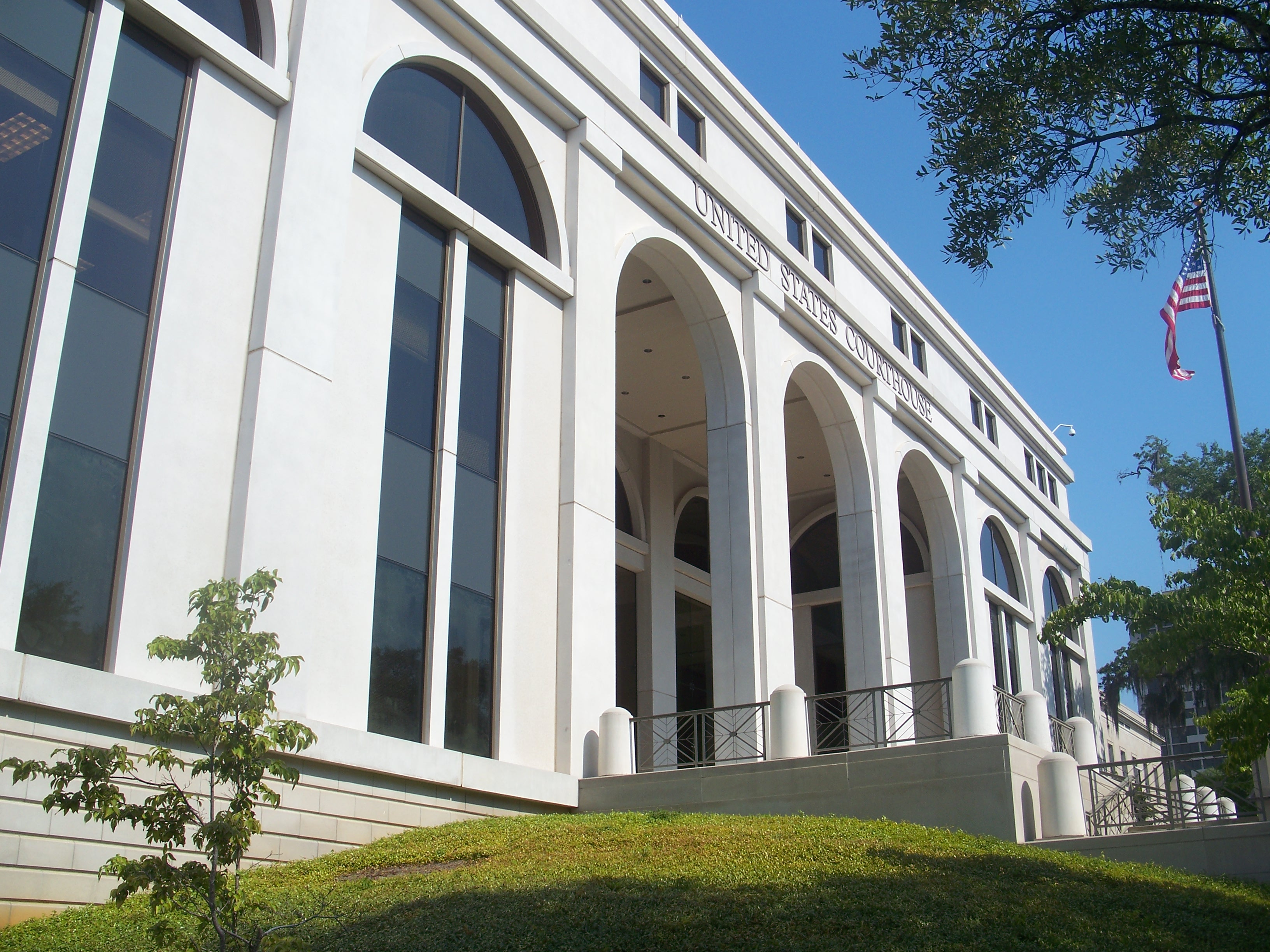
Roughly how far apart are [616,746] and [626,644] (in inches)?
487

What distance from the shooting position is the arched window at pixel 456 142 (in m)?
17.1

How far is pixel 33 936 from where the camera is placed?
9.88m

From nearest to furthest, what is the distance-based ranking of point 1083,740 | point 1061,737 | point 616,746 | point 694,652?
1. point 616,746
2. point 1083,740
3. point 1061,737
4. point 694,652

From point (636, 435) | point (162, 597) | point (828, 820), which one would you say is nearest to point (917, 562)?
point (636, 435)

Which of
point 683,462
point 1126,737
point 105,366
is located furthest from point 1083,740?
point 1126,737

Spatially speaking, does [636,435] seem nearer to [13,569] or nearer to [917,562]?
[917,562]

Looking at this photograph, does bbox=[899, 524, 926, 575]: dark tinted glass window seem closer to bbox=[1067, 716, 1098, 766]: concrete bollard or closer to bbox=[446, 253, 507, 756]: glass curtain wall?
bbox=[1067, 716, 1098, 766]: concrete bollard

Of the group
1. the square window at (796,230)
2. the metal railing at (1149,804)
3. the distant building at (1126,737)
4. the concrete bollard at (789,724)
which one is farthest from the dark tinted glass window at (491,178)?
the distant building at (1126,737)

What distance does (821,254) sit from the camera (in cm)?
2917

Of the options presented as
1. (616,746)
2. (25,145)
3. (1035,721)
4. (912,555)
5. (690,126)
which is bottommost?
(616,746)

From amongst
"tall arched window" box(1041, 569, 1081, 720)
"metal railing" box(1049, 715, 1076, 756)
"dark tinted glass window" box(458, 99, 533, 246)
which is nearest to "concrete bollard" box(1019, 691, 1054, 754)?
"metal railing" box(1049, 715, 1076, 756)

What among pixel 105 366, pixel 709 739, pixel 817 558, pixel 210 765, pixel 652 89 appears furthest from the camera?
pixel 817 558

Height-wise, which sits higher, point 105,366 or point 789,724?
point 105,366

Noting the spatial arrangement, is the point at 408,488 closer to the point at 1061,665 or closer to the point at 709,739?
the point at 709,739
